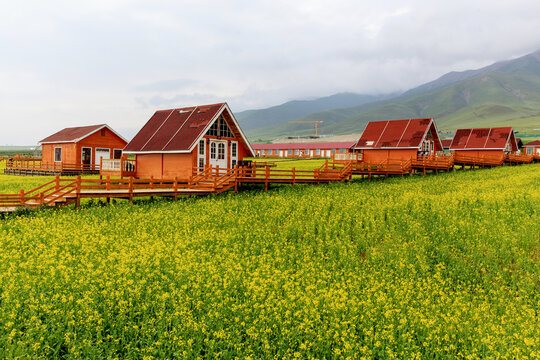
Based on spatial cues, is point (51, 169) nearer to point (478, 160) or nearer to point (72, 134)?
point (72, 134)

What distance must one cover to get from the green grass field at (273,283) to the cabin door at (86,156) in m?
31.3

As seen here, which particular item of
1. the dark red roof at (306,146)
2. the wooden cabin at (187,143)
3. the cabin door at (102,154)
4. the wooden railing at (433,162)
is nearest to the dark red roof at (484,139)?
the wooden railing at (433,162)

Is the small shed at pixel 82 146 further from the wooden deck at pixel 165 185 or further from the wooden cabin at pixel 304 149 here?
the wooden cabin at pixel 304 149

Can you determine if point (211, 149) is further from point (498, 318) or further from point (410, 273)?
point (498, 318)

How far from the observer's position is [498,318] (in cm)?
909

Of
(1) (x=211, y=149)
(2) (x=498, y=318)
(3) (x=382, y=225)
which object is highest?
(1) (x=211, y=149)

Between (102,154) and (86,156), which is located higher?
(102,154)

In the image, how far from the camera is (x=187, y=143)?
27.4 m

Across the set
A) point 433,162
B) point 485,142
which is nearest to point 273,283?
point 433,162

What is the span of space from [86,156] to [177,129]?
962 inches

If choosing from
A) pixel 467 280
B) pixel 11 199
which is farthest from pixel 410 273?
pixel 11 199

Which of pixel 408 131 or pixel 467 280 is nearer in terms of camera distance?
pixel 467 280

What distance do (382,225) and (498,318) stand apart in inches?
283

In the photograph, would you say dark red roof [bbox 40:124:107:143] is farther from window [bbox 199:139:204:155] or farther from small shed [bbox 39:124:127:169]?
window [bbox 199:139:204:155]
